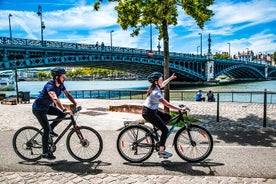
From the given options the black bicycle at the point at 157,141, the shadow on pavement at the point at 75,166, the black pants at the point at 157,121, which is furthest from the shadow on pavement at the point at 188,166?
the shadow on pavement at the point at 75,166

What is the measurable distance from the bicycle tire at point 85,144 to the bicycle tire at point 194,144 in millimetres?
1603

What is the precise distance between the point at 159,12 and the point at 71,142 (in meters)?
6.19

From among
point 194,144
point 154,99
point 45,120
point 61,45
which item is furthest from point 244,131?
point 61,45

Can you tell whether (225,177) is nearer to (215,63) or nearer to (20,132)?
(20,132)

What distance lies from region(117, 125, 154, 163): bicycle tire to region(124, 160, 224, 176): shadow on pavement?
15 centimetres

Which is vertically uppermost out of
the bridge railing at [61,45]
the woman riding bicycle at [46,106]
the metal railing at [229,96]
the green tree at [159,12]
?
the bridge railing at [61,45]

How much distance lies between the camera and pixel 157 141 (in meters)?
5.00

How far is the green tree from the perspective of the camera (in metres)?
9.38

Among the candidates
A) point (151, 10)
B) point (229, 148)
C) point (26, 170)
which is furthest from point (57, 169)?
point (151, 10)

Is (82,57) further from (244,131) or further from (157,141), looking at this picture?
(157,141)

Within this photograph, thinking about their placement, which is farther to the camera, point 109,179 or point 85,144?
point 85,144

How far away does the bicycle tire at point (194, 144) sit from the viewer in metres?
4.91

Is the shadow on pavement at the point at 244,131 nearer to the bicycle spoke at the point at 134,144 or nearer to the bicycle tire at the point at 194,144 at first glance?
the bicycle tire at the point at 194,144

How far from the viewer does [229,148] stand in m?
5.91
